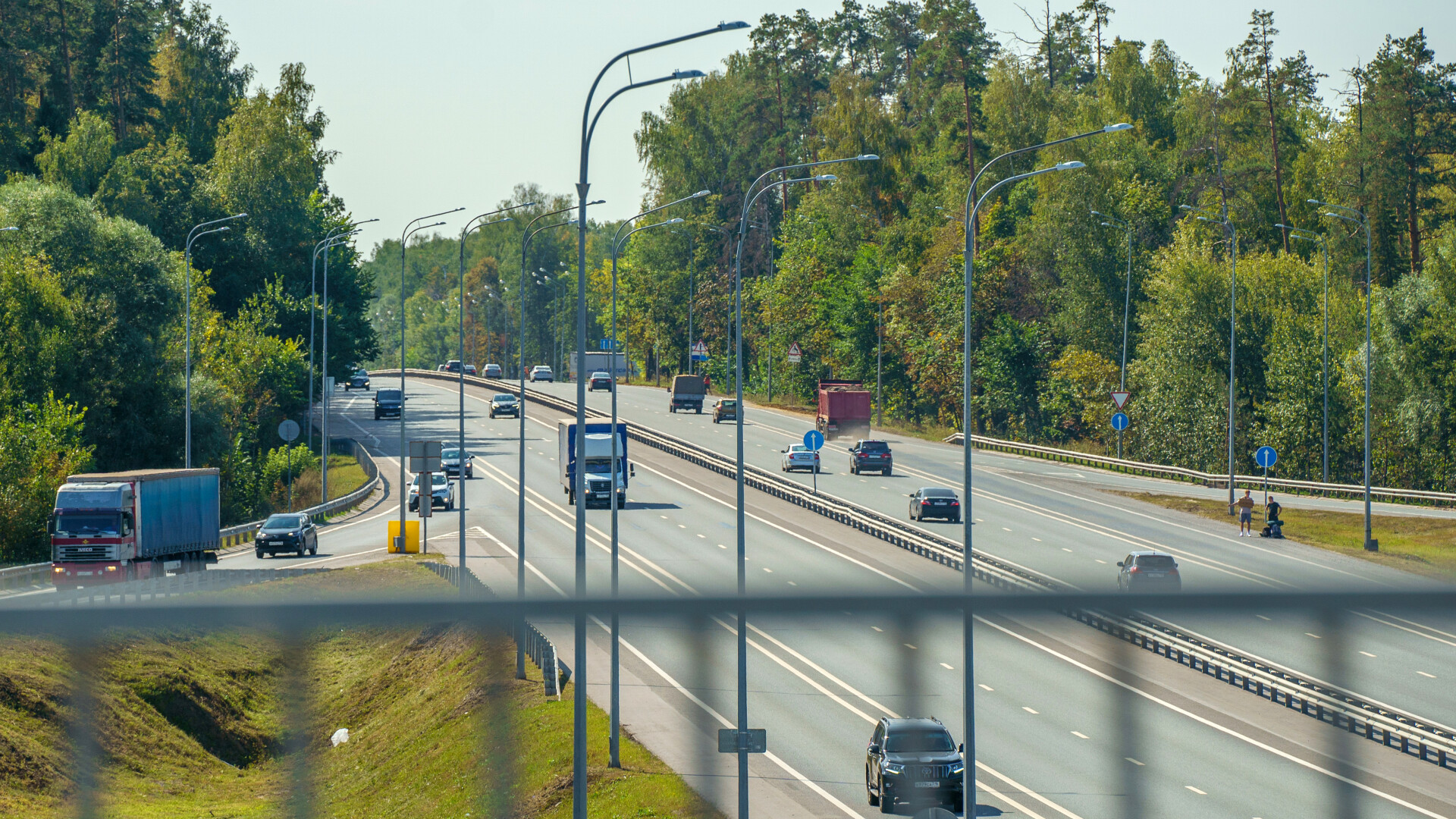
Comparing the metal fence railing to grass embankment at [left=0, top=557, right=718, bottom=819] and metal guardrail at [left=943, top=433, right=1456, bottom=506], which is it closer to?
grass embankment at [left=0, top=557, right=718, bottom=819]

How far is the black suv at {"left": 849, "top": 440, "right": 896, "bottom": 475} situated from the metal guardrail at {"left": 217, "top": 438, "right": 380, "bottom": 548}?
2203cm

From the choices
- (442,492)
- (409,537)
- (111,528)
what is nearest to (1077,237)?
(442,492)

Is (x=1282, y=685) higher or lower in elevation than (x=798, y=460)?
higher

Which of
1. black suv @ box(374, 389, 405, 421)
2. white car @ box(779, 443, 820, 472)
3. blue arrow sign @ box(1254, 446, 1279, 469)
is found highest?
black suv @ box(374, 389, 405, 421)

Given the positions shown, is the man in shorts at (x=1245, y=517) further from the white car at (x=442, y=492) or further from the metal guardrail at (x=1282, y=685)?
the metal guardrail at (x=1282, y=685)

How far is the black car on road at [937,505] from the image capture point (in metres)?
47.7

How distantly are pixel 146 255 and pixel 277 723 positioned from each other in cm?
5935

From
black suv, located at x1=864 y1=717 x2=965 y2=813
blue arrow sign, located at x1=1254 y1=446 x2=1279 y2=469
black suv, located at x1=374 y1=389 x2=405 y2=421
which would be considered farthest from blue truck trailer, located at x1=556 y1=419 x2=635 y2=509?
black suv, located at x1=864 y1=717 x2=965 y2=813

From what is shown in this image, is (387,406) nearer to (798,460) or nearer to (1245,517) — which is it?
(798,460)

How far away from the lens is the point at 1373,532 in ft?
154

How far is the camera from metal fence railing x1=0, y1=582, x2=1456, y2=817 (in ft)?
10.9

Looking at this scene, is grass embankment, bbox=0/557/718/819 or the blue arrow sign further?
the blue arrow sign

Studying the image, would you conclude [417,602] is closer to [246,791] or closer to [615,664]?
[246,791]

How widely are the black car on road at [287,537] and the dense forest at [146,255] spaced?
255 inches
